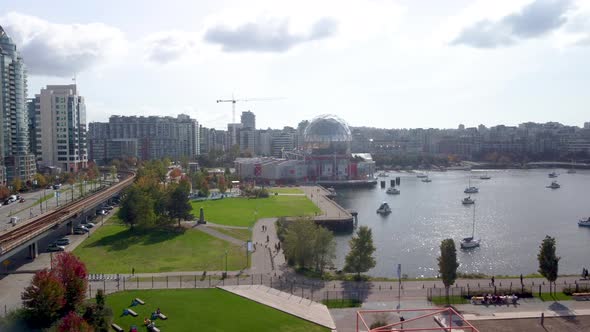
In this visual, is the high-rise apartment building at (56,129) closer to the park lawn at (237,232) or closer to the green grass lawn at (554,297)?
the park lawn at (237,232)

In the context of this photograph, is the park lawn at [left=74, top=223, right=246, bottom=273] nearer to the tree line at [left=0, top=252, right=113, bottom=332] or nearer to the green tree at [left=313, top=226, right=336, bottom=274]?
the green tree at [left=313, top=226, right=336, bottom=274]

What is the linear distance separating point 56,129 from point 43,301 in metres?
56.4

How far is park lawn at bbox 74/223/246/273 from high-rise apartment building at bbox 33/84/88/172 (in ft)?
123

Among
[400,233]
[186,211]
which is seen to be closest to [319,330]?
[186,211]

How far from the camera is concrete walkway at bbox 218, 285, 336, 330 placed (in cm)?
1719

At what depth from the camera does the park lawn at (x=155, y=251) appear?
24.3 metres

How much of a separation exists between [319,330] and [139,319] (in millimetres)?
5654

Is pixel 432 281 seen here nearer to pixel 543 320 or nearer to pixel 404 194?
pixel 543 320

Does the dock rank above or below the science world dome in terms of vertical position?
below

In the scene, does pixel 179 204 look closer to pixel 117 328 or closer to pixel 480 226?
pixel 117 328

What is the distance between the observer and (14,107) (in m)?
57.4

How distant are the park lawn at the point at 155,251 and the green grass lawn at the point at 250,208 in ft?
17.9

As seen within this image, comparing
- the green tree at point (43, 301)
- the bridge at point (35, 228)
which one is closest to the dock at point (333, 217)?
the bridge at point (35, 228)

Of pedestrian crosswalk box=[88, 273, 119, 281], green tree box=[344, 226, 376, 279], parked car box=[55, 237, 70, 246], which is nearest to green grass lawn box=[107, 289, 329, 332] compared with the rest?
pedestrian crosswalk box=[88, 273, 119, 281]
